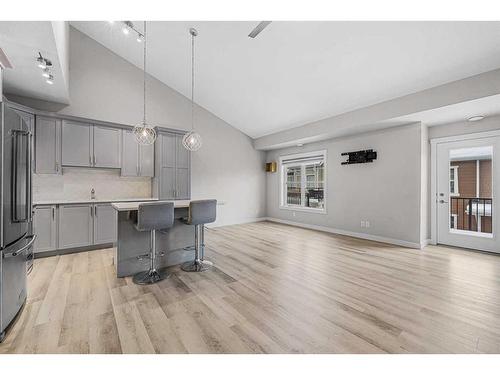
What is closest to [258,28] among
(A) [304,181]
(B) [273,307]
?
(B) [273,307]

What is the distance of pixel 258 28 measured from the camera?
323 cm

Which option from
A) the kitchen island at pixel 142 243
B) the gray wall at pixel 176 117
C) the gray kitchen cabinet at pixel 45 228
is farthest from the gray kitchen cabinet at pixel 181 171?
the gray kitchen cabinet at pixel 45 228

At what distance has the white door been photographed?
3.84m

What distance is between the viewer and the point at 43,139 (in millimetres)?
3828

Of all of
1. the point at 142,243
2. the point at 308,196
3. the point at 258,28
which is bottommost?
the point at 142,243

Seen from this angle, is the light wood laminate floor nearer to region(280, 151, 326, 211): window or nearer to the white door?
the white door

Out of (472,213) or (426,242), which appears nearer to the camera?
(472,213)

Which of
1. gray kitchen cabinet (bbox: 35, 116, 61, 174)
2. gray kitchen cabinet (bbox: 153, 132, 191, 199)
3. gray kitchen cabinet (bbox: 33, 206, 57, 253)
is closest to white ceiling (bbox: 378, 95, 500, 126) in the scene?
gray kitchen cabinet (bbox: 153, 132, 191, 199)

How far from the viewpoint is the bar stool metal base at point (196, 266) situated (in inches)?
123

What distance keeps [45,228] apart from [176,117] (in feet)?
11.6

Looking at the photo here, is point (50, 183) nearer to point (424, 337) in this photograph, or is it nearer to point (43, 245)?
point (43, 245)

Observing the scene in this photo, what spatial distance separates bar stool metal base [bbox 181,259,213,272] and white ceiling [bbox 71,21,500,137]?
3611mm

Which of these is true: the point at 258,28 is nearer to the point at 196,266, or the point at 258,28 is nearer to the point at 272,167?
the point at 196,266
